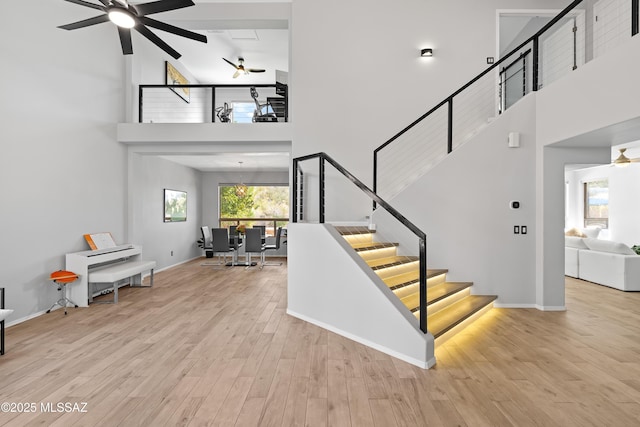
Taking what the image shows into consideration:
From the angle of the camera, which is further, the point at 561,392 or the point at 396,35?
the point at 396,35

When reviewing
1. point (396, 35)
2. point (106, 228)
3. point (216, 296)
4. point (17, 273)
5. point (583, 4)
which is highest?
point (583, 4)

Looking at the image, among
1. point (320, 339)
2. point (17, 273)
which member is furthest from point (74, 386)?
point (17, 273)

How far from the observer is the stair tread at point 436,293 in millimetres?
3920

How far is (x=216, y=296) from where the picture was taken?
5824 millimetres

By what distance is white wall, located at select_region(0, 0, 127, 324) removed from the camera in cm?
432

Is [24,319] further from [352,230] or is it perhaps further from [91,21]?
[352,230]

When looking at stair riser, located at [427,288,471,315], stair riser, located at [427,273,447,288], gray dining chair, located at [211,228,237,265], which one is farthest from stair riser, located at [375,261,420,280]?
gray dining chair, located at [211,228,237,265]

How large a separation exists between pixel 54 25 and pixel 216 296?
4.61 meters

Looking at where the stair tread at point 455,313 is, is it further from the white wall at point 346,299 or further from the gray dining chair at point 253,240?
the gray dining chair at point 253,240

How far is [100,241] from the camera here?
231 inches

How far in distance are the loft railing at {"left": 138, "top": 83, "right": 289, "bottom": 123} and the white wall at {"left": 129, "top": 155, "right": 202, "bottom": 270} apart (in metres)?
1.05

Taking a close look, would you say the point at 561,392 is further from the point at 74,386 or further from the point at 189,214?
the point at 189,214

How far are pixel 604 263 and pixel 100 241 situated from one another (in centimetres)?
896

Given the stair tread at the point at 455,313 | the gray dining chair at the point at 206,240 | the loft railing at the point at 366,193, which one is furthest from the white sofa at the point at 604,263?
the gray dining chair at the point at 206,240
